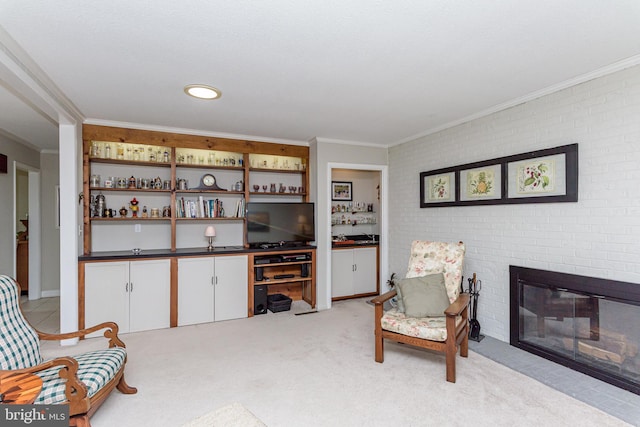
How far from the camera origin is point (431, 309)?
9.39 feet

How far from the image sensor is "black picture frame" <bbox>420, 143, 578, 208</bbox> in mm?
2736

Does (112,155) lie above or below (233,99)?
below

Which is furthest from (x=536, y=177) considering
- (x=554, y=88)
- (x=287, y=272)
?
(x=287, y=272)

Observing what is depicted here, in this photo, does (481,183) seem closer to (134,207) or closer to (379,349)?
(379,349)

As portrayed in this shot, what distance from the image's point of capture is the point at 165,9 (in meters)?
1.72

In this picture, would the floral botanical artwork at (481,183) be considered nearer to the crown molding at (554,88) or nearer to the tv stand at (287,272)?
the crown molding at (554,88)

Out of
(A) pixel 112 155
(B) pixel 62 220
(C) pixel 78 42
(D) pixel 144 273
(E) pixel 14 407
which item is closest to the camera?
(E) pixel 14 407

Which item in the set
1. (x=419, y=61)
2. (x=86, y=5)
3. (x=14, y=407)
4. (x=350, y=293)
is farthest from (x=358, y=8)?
(x=350, y=293)

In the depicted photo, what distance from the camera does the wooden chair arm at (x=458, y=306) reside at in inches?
100

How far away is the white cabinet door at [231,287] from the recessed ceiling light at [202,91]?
6.53ft

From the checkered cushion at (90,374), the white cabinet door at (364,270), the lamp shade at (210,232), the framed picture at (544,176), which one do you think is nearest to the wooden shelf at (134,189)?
the lamp shade at (210,232)

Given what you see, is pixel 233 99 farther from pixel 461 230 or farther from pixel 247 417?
pixel 461 230

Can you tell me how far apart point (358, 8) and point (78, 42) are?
1808 millimetres

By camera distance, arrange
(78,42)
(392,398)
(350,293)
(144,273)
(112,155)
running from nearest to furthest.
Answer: (78,42), (392,398), (144,273), (112,155), (350,293)
